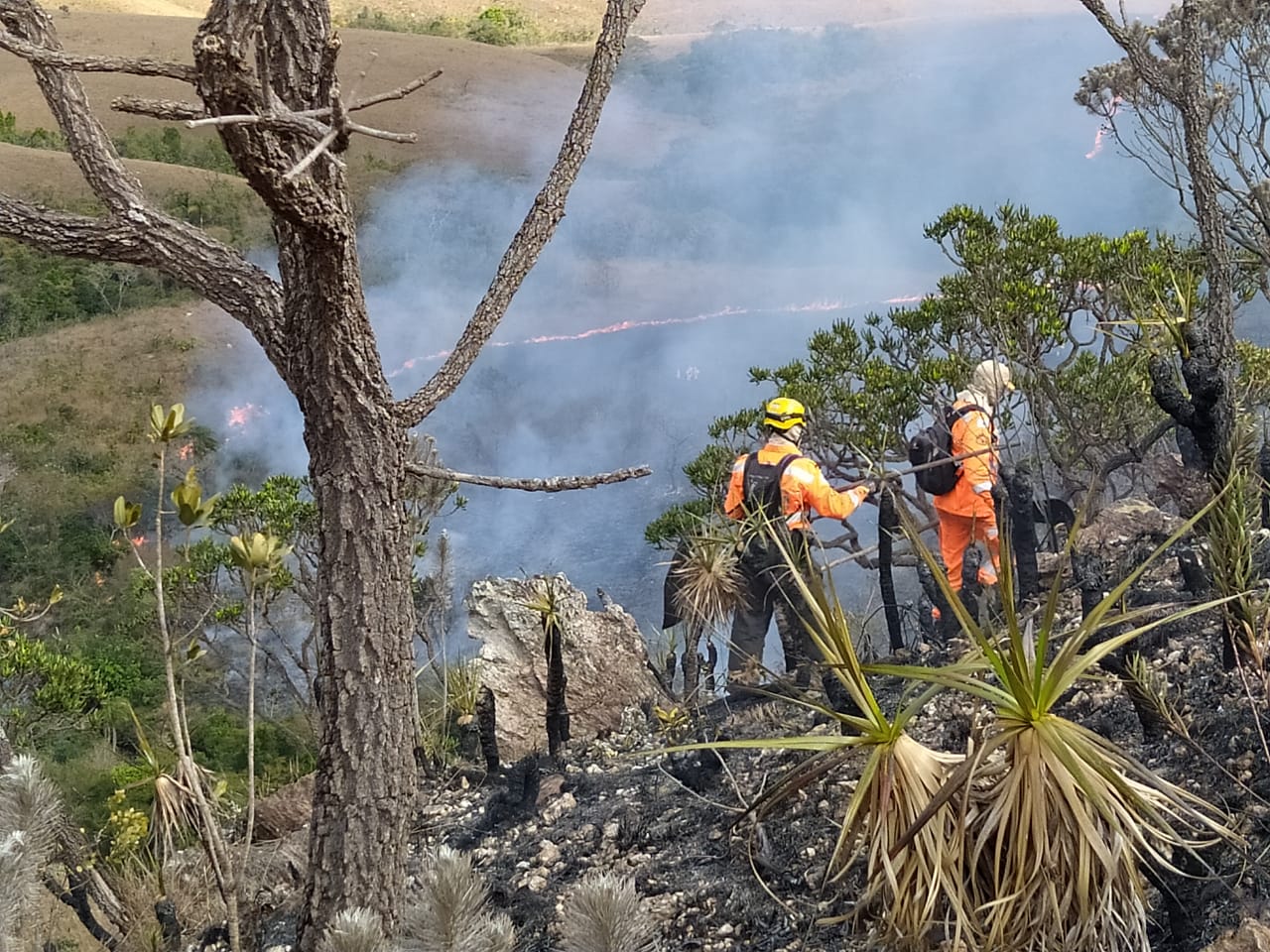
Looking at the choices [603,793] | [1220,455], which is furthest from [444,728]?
[1220,455]

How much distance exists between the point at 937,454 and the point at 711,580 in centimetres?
118

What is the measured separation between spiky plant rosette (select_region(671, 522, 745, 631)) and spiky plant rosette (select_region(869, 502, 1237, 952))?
3.04 metres

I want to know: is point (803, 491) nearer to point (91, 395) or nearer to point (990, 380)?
point (990, 380)

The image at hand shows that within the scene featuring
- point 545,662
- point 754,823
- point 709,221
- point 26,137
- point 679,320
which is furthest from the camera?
point 26,137

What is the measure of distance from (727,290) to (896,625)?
9746mm

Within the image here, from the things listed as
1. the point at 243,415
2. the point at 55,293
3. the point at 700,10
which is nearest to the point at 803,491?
the point at 243,415

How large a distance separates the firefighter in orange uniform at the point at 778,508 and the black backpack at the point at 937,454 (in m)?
0.33

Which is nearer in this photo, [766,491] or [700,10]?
[766,491]

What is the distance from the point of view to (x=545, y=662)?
5.79 meters

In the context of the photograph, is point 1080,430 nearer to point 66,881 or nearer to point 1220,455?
point 1220,455

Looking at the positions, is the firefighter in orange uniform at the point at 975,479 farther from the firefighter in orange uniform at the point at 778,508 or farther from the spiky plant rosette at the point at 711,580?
the spiky plant rosette at the point at 711,580

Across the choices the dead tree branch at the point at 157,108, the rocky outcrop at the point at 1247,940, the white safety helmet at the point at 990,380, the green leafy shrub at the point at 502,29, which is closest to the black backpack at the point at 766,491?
the white safety helmet at the point at 990,380

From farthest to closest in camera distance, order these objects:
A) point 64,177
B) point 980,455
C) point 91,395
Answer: point 64,177
point 91,395
point 980,455

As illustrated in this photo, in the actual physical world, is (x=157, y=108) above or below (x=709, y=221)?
below
